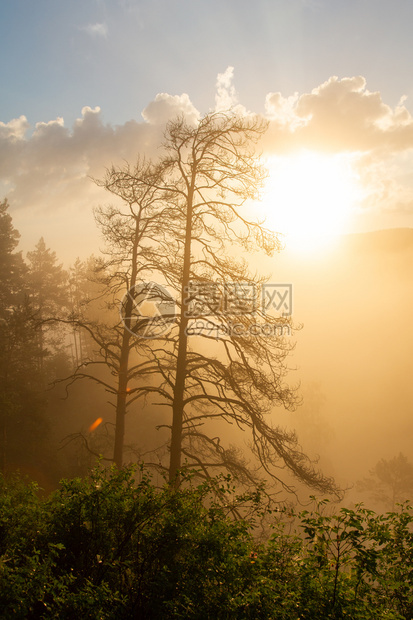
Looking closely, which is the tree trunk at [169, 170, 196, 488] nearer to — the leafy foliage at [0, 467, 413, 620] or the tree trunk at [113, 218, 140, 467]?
the tree trunk at [113, 218, 140, 467]

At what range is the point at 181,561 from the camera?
4590 mm

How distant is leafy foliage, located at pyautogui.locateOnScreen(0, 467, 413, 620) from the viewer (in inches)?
153

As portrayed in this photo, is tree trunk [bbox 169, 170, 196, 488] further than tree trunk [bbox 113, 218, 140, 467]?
No

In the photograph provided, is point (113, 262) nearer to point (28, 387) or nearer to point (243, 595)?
point (243, 595)

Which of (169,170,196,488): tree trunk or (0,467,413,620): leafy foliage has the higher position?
(169,170,196,488): tree trunk

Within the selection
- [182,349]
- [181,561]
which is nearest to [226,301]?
[182,349]

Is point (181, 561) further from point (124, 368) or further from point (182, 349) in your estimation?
point (124, 368)

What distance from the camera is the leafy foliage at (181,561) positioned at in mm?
3877

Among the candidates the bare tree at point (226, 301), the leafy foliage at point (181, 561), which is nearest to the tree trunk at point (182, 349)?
the bare tree at point (226, 301)

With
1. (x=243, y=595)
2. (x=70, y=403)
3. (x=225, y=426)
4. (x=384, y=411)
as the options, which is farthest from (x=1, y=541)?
(x=384, y=411)

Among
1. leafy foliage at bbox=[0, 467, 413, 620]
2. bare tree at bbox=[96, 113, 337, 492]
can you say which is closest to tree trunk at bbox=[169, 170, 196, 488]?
bare tree at bbox=[96, 113, 337, 492]

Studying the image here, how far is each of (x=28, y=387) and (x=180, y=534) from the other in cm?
2232

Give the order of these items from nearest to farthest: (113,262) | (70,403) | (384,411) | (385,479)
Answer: (113,262) < (70,403) < (385,479) < (384,411)

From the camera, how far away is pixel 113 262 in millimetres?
11422
